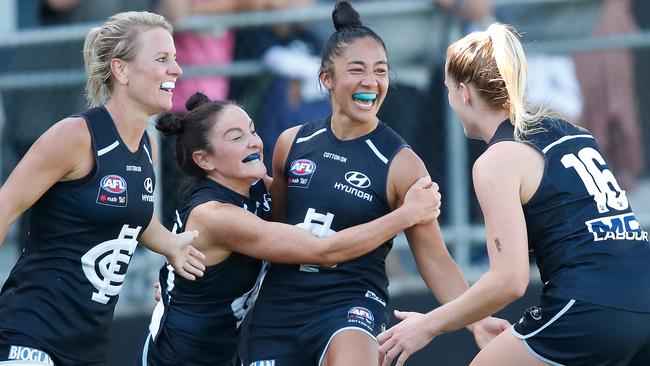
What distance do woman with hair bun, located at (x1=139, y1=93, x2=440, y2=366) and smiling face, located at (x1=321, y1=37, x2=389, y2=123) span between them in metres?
0.43

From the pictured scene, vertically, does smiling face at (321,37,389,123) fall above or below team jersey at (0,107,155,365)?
above

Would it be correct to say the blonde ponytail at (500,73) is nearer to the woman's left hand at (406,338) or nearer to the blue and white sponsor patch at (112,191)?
the woman's left hand at (406,338)

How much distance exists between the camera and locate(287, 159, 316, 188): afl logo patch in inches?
203

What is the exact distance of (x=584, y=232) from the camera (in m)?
4.20

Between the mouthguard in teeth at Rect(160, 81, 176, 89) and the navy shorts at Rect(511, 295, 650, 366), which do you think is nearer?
the navy shorts at Rect(511, 295, 650, 366)

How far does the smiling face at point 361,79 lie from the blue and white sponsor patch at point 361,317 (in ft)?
2.77

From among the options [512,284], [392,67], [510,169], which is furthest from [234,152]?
[392,67]

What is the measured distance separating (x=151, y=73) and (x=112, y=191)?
0.54 meters

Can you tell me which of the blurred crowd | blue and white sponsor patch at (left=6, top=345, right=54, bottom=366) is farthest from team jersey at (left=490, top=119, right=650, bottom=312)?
the blurred crowd

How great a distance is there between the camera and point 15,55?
298 inches

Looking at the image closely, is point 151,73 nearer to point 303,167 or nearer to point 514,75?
point 303,167

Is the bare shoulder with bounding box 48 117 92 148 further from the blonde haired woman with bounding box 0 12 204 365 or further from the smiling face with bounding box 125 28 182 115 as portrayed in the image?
the smiling face with bounding box 125 28 182 115

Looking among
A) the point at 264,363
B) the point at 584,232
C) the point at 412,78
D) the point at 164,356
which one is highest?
the point at 584,232

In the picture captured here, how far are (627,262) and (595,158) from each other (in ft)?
1.35
